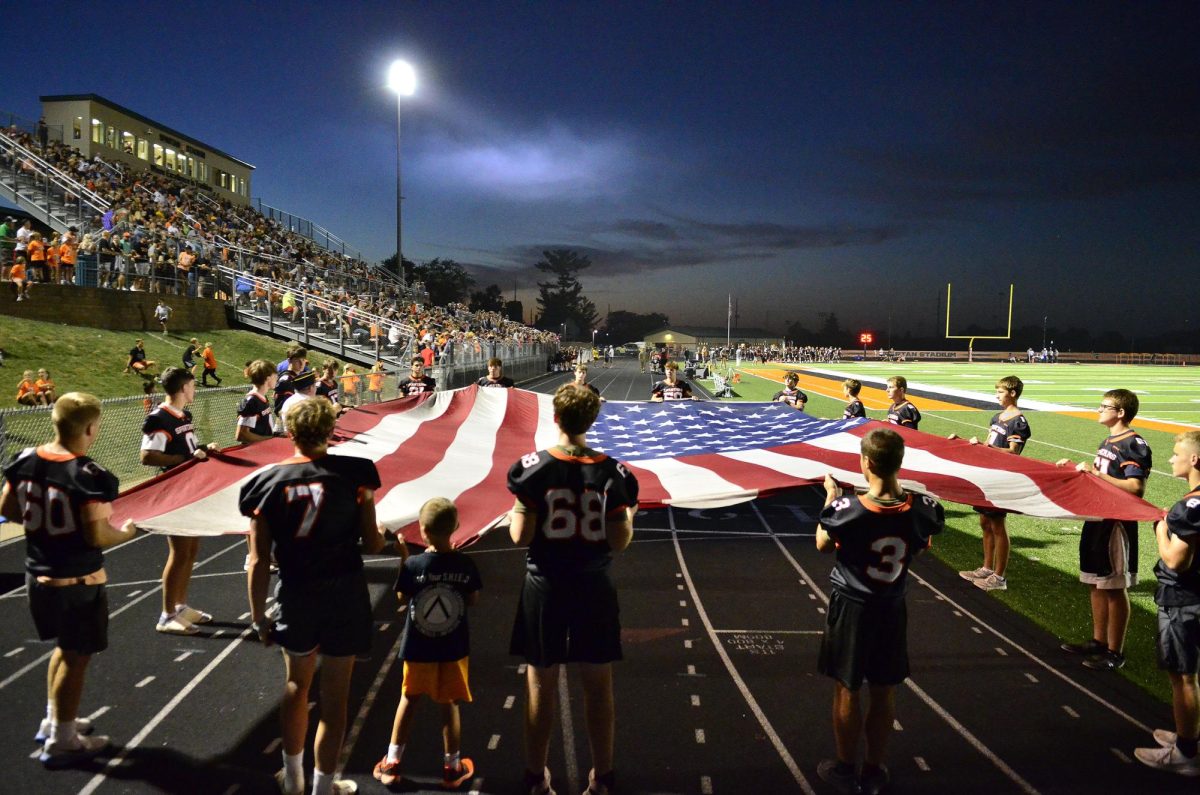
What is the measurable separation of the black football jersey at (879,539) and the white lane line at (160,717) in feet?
12.3

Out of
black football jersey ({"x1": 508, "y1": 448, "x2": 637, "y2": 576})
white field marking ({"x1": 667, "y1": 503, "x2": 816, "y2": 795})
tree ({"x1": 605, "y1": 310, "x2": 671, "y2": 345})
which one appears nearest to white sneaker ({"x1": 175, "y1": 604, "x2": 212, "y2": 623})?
black football jersey ({"x1": 508, "y1": 448, "x2": 637, "y2": 576})

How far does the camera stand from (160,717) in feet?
13.2

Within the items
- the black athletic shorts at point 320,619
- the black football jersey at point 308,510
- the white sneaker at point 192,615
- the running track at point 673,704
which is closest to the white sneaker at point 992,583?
the running track at point 673,704

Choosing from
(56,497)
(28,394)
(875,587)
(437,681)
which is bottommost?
(437,681)

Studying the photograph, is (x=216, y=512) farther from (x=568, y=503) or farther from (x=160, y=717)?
(x=568, y=503)

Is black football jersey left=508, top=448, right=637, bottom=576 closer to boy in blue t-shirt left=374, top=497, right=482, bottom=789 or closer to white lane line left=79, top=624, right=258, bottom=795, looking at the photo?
boy in blue t-shirt left=374, top=497, right=482, bottom=789

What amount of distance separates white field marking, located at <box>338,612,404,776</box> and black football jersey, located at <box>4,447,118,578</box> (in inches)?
63.0

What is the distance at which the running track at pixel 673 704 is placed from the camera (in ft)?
11.5

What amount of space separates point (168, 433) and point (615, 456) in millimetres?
3317

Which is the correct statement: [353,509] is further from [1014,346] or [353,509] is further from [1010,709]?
[1014,346]

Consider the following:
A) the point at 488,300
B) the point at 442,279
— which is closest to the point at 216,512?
the point at 442,279

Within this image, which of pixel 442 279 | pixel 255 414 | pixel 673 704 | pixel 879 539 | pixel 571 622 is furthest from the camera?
pixel 442 279

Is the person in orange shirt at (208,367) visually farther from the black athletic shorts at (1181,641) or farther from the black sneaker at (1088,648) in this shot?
the black athletic shorts at (1181,641)

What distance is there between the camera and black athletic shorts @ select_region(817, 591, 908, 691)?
3.27 m
